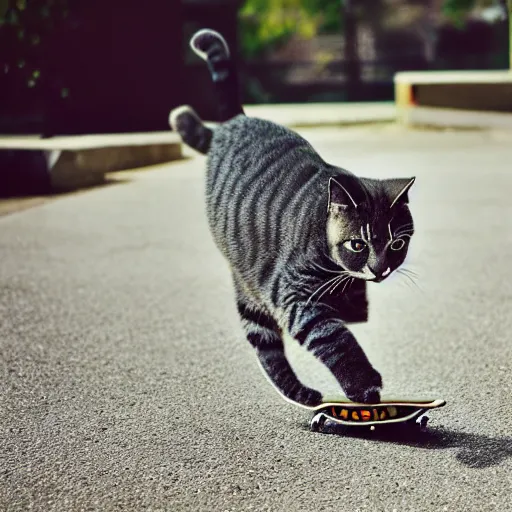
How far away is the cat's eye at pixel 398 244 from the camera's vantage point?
275 cm

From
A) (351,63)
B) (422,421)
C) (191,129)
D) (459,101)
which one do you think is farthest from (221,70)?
(351,63)

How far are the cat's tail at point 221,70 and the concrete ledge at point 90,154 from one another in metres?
6.16

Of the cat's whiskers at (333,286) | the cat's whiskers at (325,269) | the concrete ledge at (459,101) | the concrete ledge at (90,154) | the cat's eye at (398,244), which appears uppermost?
the cat's eye at (398,244)

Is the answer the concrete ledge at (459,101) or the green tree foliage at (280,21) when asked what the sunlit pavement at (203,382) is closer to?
the concrete ledge at (459,101)

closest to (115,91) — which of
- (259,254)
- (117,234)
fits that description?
(117,234)

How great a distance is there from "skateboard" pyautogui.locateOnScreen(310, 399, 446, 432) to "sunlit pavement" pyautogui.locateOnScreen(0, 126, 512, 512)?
0.41 ft

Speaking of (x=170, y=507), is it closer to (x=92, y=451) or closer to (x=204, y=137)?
(x=92, y=451)

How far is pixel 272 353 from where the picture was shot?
132 inches

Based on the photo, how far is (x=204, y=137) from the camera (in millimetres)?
3314

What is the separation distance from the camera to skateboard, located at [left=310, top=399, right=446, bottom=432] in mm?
3139

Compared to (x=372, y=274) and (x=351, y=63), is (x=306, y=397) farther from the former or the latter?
(x=351, y=63)

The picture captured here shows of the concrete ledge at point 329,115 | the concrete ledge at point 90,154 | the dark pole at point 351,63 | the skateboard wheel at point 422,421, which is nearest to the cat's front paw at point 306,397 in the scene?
the skateboard wheel at point 422,421

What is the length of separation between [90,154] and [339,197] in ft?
27.7

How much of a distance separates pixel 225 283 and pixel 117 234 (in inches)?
77.7
